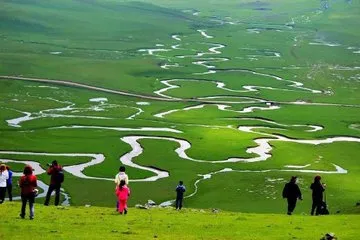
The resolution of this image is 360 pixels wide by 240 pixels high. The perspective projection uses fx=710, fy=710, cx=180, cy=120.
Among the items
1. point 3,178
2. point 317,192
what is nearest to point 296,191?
point 317,192

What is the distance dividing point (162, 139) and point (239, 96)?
5302 cm

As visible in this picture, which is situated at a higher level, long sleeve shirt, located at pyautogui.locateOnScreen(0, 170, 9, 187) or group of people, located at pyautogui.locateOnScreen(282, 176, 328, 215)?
group of people, located at pyautogui.locateOnScreen(282, 176, 328, 215)

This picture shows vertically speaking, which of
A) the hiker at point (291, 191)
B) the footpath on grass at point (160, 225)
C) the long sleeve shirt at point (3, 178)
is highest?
the hiker at point (291, 191)

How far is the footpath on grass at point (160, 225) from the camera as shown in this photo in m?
33.4

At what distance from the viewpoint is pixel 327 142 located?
103625mm

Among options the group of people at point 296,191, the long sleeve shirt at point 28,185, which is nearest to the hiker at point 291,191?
the group of people at point 296,191

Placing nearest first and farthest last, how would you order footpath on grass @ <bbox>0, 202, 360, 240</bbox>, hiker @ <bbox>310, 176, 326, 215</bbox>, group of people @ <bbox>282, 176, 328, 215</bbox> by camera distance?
footpath on grass @ <bbox>0, 202, 360, 240</bbox>
group of people @ <bbox>282, 176, 328, 215</bbox>
hiker @ <bbox>310, 176, 326, 215</bbox>

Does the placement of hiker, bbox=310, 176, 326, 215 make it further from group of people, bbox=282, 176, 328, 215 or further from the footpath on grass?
the footpath on grass

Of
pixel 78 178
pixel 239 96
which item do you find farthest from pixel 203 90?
pixel 78 178

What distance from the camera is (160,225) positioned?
121 feet

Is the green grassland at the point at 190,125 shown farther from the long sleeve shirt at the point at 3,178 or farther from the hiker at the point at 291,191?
the hiker at the point at 291,191

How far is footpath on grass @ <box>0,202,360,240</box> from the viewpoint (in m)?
33.4

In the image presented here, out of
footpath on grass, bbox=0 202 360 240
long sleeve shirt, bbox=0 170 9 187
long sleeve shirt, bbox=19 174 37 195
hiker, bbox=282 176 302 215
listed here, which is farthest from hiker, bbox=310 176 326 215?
long sleeve shirt, bbox=0 170 9 187

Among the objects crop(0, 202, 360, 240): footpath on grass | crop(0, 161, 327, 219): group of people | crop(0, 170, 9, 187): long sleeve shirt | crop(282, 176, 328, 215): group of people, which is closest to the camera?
crop(0, 202, 360, 240): footpath on grass
